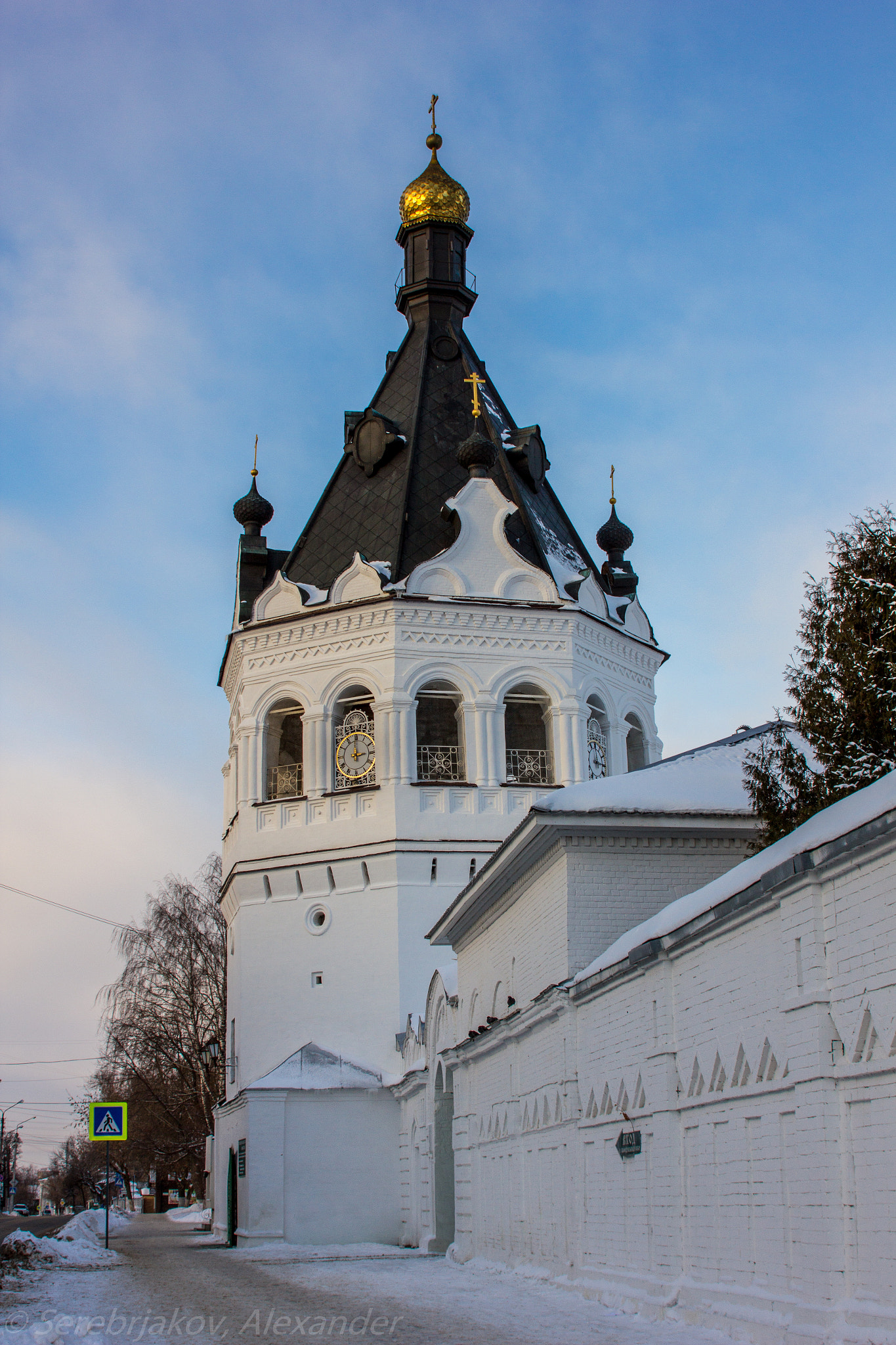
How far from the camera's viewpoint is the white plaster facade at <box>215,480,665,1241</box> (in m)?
23.4

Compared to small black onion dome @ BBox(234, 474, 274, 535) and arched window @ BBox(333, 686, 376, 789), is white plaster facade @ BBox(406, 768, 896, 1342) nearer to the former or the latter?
arched window @ BBox(333, 686, 376, 789)

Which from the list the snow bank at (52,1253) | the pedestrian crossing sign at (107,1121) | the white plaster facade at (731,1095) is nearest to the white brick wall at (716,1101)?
the white plaster facade at (731,1095)

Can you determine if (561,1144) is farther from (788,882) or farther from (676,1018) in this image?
(788,882)

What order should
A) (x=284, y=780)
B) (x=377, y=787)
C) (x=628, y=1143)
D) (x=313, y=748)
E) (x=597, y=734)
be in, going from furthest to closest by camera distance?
(x=284, y=780), (x=597, y=734), (x=313, y=748), (x=377, y=787), (x=628, y=1143)

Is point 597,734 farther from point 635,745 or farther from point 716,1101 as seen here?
point 716,1101

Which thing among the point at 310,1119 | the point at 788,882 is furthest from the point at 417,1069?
the point at 788,882

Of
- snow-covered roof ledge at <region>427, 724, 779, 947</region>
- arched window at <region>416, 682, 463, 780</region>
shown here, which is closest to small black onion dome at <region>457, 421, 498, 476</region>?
arched window at <region>416, 682, 463, 780</region>

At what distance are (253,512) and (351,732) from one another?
6.17m

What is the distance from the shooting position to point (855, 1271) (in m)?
7.13

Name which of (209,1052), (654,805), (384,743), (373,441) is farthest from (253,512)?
(654,805)

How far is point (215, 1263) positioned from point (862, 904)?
13.8 metres

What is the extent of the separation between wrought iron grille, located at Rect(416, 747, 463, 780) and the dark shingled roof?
10.4 feet

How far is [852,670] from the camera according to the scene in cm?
1034

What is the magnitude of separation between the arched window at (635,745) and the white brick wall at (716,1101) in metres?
11.7
